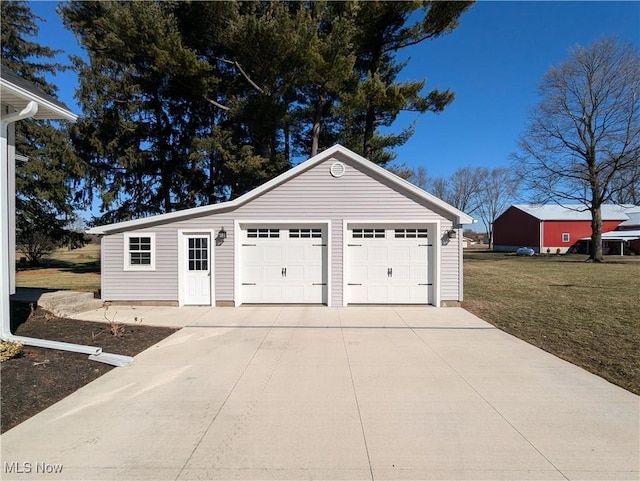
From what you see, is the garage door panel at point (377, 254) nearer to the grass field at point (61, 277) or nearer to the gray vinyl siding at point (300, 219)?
the gray vinyl siding at point (300, 219)

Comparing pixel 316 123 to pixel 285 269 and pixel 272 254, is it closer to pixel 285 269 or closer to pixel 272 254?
pixel 272 254

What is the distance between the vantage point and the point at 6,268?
5.43 meters

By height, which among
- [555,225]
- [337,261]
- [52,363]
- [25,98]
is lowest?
[52,363]

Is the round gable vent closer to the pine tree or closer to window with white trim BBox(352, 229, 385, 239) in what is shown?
window with white trim BBox(352, 229, 385, 239)

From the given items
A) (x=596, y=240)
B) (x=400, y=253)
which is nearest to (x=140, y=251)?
(x=400, y=253)

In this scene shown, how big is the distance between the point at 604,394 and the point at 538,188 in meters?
27.9

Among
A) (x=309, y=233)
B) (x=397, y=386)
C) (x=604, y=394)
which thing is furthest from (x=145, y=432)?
(x=309, y=233)

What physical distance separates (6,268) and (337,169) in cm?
716

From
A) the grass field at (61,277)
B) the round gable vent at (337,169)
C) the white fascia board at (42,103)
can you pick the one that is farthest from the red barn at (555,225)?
the white fascia board at (42,103)

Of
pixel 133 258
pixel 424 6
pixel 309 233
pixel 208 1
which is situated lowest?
pixel 133 258

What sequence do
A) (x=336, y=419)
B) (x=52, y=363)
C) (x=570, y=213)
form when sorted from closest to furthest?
(x=336, y=419), (x=52, y=363), (x=570, y=213)

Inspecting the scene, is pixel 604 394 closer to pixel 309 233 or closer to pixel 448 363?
pixel 448 363

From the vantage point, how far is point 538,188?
90.2ft

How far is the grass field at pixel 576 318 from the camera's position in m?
5.29
